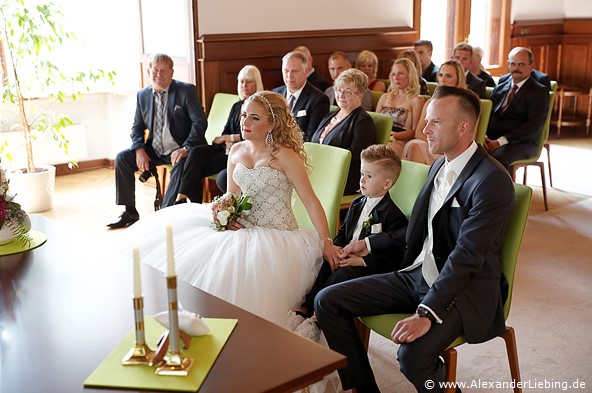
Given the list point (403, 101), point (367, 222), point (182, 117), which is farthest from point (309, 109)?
point (367, 222)

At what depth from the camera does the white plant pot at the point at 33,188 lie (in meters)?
5.89

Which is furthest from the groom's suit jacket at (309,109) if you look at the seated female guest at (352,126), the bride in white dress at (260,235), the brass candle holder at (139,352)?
the brass candle holder at (139,352)

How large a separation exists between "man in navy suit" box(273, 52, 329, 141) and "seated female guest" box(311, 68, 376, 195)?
0.68 m

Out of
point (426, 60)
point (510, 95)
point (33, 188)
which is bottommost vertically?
point (33, 188)

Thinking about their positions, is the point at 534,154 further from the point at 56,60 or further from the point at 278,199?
the point at 56,60

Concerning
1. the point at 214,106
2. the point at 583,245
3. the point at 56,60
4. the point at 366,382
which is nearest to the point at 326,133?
the point at 214,106

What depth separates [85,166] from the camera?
7516mm

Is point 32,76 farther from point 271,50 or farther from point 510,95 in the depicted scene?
point 510,95

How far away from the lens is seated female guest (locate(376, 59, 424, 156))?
5.65 metres

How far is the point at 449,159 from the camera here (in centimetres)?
279

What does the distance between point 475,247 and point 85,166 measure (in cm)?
571

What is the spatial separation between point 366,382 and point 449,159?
0.92 meters

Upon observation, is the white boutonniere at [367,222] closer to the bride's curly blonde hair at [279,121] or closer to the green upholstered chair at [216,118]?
the bride's curly blonde hair at [279,121]

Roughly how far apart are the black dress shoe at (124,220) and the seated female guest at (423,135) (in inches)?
85.0
